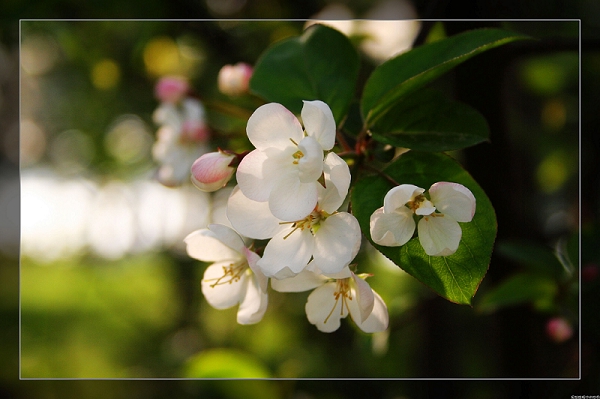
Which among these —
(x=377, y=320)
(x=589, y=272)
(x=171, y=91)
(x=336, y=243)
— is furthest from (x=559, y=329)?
(x=171, y=91)

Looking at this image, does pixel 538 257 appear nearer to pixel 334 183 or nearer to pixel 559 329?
pixel 559 329

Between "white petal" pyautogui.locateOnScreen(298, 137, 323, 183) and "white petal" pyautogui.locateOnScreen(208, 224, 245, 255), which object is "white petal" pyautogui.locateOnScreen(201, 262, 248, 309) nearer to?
"white petal" pyautogui.locateOnScreen(208, 224, 245, 255)

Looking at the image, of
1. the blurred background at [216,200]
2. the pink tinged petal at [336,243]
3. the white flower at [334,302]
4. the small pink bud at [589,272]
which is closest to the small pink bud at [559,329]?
the blurred background at [216,200]

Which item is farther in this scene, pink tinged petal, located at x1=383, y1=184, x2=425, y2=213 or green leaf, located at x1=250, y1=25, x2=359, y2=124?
green leaf, located at x1=250, y1=25, x2=359, y2=124

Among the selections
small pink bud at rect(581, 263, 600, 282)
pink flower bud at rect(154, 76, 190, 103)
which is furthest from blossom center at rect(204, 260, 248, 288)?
small pink bud at rect(581, 263, 600, 282)

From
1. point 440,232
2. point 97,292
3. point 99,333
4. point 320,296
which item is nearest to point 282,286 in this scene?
point 320,296

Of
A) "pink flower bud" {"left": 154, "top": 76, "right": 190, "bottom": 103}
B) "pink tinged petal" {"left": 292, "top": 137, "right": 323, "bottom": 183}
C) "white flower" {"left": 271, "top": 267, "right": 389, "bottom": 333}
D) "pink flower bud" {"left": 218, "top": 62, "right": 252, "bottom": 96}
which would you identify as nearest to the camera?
"pink tinged petal" {"left": 292, "top": 137, "right": 323, "bottom": 183}

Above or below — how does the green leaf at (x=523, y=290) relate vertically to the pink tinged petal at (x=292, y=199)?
below

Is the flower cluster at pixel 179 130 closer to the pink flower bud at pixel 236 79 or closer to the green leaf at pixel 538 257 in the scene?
the pink flower bud at pixel 236 79
